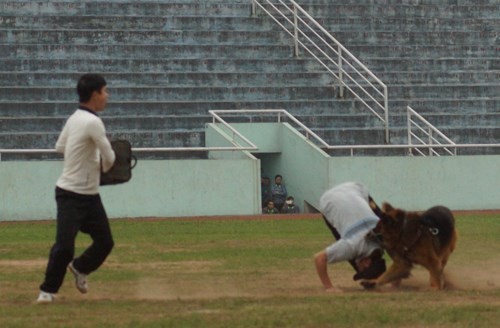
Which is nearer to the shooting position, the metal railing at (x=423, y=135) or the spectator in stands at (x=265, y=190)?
the spectator in stands at (x=265, y=190)

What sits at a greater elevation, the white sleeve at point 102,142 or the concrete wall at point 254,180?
the white sleeve at point 102,142

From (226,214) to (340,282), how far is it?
13.1 metres

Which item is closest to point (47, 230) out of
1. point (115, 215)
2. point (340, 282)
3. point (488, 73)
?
point (115, 215)

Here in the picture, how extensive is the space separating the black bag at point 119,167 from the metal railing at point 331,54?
1986cm

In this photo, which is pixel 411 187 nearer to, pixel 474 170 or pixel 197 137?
pixel 474 170

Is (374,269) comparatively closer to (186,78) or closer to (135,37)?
(186,78)

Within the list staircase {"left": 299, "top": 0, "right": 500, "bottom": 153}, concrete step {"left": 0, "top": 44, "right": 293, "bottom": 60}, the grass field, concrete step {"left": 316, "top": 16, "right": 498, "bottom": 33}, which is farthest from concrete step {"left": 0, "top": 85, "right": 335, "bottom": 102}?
the grass field

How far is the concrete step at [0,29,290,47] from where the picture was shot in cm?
3444

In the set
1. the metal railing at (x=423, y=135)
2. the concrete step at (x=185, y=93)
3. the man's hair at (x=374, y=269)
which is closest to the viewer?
the man's hair at (x=374, y=269)

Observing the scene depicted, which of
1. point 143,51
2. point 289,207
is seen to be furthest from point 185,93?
point 289,207

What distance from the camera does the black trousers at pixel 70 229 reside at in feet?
40.8

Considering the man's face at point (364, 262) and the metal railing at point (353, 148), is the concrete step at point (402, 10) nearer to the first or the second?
the metal railing at point (353, 148)

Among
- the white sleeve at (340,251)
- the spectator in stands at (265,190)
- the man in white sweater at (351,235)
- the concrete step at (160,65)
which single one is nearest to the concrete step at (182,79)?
the concrete step at (160,65)

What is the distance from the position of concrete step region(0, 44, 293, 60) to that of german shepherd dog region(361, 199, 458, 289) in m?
21.0
